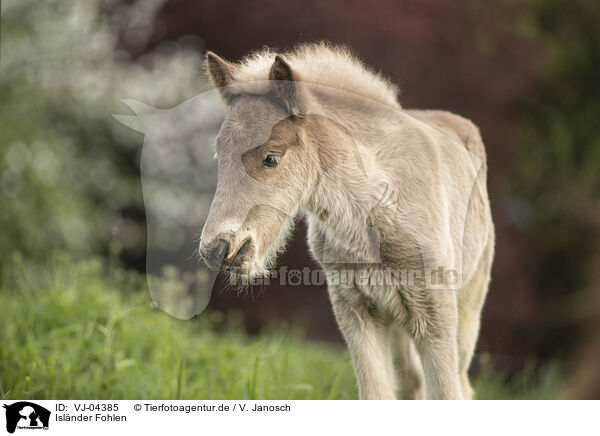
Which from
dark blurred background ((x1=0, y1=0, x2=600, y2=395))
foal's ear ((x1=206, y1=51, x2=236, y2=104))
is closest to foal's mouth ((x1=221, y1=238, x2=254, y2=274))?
dark blurred background ((x1=0, y1=0, x2=600, y2=395))

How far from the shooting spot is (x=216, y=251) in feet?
5.74

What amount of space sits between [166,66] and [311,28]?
1.30 metres

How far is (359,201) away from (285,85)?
0.54 meters

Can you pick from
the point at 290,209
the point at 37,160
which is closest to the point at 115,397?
the point at 290,209

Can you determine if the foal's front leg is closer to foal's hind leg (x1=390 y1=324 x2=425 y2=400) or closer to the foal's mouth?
foal's hind leg (x1=390 y1=324 x2=425 y2=400)

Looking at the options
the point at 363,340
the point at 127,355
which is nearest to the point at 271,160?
the point at 363,340

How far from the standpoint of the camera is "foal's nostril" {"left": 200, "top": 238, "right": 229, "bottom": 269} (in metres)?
1.74

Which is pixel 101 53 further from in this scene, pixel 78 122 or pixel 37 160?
pixel 37 160

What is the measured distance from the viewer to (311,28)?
2.66 m

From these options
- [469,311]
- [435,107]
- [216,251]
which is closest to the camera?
[216,251]

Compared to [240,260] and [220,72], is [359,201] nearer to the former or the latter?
[240,260]

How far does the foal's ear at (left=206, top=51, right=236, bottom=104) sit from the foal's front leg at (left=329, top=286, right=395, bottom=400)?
960 millimetres
